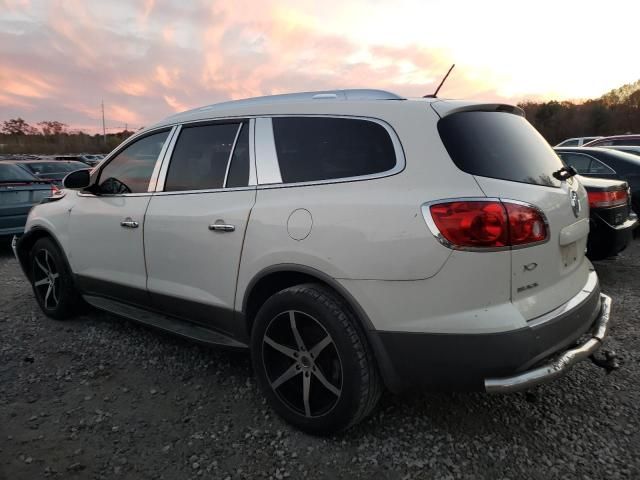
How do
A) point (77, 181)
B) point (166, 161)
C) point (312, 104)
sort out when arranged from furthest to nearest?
point (77, 181), point (166, 161), point (312, 104)

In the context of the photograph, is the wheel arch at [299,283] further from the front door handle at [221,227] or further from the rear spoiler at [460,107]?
the rear spoiler at [460,107]

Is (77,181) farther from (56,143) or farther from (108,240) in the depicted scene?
(56,143)

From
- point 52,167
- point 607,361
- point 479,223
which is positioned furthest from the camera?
point 52,167

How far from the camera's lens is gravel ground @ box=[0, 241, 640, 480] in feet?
7.69

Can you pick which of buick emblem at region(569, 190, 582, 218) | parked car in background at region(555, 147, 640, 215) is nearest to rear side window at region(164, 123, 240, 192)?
buick emblem at region(569, 190, 582, 218)

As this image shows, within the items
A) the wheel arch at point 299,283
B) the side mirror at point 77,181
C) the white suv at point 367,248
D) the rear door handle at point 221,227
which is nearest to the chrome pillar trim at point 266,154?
the white suv at point 367,248

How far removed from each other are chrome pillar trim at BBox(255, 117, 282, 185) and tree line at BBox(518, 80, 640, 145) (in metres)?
45.5

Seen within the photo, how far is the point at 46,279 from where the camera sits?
4492 millimetres

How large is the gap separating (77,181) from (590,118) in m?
50.5

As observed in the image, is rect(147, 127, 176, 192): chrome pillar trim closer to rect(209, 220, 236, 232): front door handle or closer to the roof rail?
the roof rail

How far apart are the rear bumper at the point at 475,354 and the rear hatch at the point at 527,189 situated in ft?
0.33

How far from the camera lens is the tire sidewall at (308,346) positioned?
231 cm

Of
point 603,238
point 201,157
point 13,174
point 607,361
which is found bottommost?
point 607,361

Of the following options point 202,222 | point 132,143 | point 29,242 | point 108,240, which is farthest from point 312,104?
point 29,242
